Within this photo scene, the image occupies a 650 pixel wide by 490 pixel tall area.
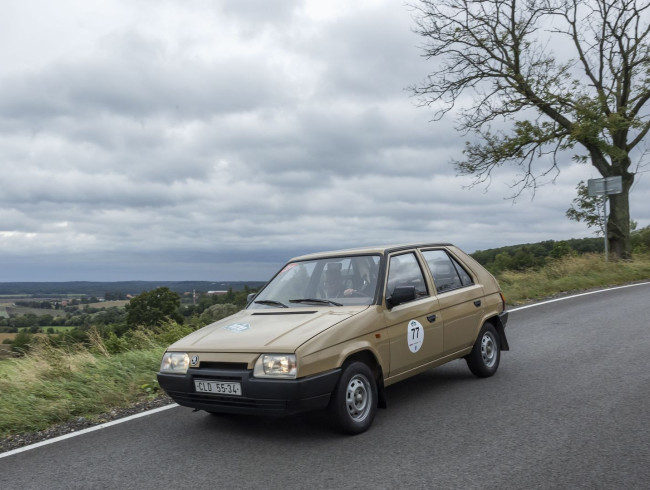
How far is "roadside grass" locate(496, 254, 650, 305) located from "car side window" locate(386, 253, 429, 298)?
9.36m

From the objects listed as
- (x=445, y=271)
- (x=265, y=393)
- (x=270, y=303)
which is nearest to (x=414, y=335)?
(x=445, y=271)

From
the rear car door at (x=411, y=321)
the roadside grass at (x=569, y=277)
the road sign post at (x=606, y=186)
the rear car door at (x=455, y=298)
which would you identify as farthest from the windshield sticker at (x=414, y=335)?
the road sign post at (x=606, y=186)

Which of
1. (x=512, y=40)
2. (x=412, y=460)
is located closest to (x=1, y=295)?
(x=512, y=40)

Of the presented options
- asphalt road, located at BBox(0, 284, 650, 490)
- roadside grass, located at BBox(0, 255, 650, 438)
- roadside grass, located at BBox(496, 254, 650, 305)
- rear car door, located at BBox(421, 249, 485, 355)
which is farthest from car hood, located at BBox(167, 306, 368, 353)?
roadside grass, located at BBox(496, 254, 650, 305)

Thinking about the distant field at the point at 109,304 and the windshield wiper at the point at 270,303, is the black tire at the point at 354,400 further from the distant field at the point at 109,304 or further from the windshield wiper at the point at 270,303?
the distant field at the point at 109,304

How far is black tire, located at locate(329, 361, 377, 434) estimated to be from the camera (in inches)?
193

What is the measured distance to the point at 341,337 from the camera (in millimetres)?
5031

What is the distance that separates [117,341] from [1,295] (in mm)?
50728

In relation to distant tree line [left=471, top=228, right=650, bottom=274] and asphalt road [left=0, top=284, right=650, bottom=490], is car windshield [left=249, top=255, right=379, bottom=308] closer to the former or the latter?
asphalt road [left=0, top=284, right=650, bottom=490]

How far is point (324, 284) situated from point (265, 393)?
67.7 inches

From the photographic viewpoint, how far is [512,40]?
23562 millimetres

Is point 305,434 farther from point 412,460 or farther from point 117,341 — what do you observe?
point 117,341

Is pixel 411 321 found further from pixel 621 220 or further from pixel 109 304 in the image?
pixel 109 304

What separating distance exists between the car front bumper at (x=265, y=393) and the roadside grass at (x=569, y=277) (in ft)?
36.9
